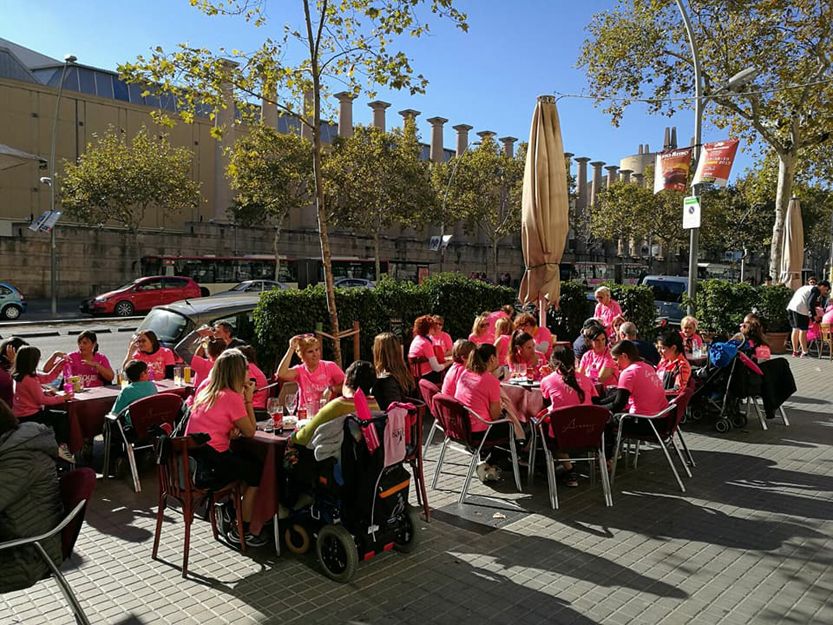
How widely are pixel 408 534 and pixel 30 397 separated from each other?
4.04m

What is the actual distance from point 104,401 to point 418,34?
602cm

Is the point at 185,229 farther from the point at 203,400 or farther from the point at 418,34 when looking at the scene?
the point at 203,400

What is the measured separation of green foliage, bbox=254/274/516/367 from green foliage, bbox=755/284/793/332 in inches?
324

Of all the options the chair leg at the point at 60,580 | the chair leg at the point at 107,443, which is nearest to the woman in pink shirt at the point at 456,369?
the chair leg at the point at 107,443

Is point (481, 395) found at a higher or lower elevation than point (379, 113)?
lower

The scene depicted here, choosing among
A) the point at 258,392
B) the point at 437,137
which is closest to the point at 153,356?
the point at 258,392

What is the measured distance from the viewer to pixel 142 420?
249 inches

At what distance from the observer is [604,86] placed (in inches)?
801

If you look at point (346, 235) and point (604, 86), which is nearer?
point (604, 86)

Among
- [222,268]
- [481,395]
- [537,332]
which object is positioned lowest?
[481,395]

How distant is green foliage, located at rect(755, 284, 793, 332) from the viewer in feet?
55.8

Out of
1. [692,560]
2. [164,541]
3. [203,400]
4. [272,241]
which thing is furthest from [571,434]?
[272,241]

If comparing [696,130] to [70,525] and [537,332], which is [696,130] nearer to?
[537,332]

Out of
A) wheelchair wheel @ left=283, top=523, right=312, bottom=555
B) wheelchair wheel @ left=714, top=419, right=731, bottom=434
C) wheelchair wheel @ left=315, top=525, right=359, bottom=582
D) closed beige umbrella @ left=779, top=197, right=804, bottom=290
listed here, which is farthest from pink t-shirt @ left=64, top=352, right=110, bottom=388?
closed beige umbrella @ left=779, top=197, right=804, bottom=290
